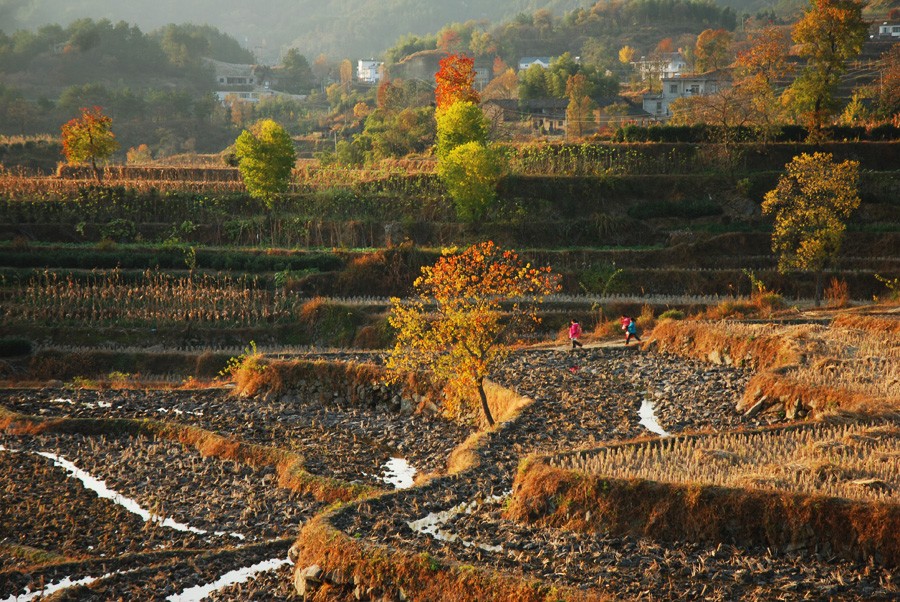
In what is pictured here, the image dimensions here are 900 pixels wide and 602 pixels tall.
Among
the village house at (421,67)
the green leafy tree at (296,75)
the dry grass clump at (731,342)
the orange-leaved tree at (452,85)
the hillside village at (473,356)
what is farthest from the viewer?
the green leafy tree at (296,75)

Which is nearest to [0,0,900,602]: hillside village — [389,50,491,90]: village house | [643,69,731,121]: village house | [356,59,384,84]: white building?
[643,69,731,121]: village house

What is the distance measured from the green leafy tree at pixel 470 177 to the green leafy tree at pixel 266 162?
9.56 m

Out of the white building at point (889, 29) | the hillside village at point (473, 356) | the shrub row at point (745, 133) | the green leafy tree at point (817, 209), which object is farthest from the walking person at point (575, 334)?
the white building at point (889, 29)

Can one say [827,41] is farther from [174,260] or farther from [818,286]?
[174,260]

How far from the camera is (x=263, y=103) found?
127375 millimetres

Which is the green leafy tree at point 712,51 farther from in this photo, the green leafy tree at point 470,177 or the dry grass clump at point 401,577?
the dry grass clump at point 401,577

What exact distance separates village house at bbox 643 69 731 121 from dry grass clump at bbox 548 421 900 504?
7329cm

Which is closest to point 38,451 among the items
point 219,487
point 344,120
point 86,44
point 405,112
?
point 219,487

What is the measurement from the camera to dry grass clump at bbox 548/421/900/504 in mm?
18953

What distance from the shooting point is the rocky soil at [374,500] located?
17.2 m

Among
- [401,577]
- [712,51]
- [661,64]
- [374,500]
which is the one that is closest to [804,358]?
[374,500]

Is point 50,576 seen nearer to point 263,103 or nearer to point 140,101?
point 140,101

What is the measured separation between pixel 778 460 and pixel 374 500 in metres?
8.44

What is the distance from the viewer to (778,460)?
21.3 meters
